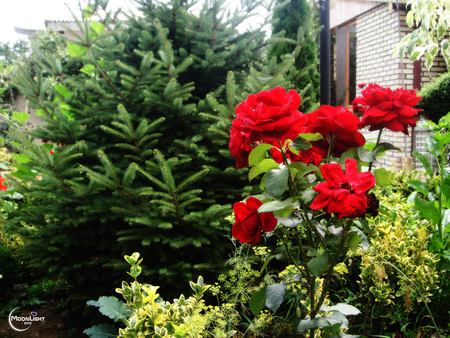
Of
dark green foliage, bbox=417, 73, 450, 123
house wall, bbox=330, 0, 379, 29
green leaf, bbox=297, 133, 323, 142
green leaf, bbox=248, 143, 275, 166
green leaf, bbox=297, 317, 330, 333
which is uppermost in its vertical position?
house wall, bbox=330, 0, 379, 29

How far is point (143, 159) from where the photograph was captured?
81.1 inches

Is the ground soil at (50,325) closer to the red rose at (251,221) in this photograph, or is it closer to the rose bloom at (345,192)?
the red rose at (251,221)

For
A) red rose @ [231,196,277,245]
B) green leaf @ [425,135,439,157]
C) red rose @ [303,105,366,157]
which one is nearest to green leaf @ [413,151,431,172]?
green leaf @ [425,135,439,157]

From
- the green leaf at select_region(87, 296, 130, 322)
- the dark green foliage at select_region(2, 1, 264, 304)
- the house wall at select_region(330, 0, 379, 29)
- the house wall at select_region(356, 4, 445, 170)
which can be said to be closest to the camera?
the green leaf at select_region(87, 296, 130, 322)

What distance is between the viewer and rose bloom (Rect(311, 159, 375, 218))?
2.43 feet

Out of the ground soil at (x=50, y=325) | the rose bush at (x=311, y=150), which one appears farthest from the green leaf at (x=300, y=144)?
the ground soil at (x=50, y=325)

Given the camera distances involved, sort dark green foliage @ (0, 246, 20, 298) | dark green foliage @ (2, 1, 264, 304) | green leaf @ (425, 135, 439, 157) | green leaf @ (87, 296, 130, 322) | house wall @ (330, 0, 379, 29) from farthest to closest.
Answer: house wall @ (330, 0, 379, 29) → dark green foliage @ (0, 246, 20, 298) → green leaf @ (425, 135, 439, 157) → dark green foliage @ (2, 1, 264, 304) → green leaf @ (87, 296, 130, 322)

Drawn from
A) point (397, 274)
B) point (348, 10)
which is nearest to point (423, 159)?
point (397, 274)

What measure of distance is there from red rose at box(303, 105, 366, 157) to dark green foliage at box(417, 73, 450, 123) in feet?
16.1

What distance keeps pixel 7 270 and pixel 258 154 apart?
288 centimetres

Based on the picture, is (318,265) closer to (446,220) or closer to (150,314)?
(150,314)

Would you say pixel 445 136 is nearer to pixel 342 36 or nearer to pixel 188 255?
pixel 188 255

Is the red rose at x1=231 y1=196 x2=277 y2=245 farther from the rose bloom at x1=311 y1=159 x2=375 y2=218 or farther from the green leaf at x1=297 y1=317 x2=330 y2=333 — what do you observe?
the green leaf at x1=297 y1=317 x2=330 y2=333

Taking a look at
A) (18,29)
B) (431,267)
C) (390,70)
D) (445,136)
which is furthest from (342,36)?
(18,29)
